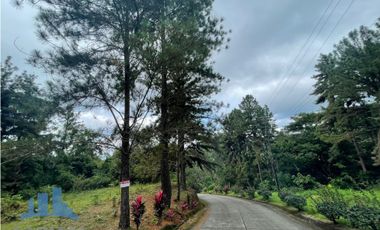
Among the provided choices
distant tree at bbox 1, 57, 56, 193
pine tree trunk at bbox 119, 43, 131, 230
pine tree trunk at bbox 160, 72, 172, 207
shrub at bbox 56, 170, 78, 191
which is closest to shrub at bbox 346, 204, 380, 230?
A: pine tree trunk at bbox 160, 72, 172, 207

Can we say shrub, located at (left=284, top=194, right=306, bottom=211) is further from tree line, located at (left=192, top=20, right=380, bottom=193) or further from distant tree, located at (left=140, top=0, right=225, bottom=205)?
distant tree, located at (left=140, top=0, right=225, bottom=205)

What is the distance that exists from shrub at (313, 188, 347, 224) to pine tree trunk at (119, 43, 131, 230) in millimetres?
7333

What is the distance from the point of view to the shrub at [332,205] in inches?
404

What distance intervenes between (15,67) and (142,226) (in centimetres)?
2060

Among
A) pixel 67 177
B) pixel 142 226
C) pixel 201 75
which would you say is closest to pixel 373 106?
pixel 201 75

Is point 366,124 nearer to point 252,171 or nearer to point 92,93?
point 252,171

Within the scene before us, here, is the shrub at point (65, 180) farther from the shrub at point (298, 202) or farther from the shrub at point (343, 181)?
the shrub at point (343, 181)

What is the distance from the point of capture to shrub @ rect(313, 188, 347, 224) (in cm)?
1027

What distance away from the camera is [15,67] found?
959 inches

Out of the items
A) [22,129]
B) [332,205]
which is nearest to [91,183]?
[22,129]

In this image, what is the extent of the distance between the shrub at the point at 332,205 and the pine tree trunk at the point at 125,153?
289 inches

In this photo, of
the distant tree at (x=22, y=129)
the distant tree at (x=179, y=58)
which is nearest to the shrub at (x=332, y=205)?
the distant tree at (x=179, y=58)

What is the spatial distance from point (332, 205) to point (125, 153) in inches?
307

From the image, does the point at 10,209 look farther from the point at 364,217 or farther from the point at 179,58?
the point at 364,217
